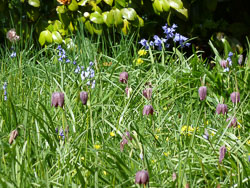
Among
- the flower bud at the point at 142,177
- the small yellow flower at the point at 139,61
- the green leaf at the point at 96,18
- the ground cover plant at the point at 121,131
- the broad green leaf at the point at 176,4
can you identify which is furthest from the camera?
the green leaf at the point at 96,18

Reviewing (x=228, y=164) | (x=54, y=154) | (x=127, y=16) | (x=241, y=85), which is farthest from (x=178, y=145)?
(x=127, y=16)

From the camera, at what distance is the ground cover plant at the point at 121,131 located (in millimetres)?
2041

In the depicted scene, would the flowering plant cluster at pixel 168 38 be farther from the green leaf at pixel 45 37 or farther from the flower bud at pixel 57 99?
the flower bud at pixel 57 99

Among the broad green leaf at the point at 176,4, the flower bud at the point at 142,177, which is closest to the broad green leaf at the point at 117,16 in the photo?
the broad green leaf at the point at 176,4

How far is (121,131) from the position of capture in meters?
2.56

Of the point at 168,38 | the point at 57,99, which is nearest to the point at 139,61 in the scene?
the point at 168,38

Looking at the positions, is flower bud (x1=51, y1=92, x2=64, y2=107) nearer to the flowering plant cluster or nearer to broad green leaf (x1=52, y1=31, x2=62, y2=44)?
the flowering plant cluster

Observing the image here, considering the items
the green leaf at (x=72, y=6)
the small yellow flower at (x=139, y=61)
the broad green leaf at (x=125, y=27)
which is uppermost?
the green leaf at (x=72, y=6)

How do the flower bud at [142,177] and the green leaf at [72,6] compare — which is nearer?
the flower bud at [142,177]

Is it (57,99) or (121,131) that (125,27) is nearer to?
(121,131)

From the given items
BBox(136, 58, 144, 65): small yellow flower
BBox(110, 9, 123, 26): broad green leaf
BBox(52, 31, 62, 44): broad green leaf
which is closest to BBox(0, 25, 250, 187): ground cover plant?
BBox(136, 58, 144, 65): small yellow flower

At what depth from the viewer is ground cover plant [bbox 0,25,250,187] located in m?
2.04

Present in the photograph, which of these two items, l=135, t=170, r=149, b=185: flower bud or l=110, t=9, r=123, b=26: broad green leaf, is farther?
l=110, t=9, r=123, b=26: broad green leaf

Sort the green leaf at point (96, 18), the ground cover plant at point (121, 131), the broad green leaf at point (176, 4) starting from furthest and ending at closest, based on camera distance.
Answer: the green leaf at point (96, 18) → the broad green leaf at point (176, 4) → the ground cover plant at point (121, 131)
